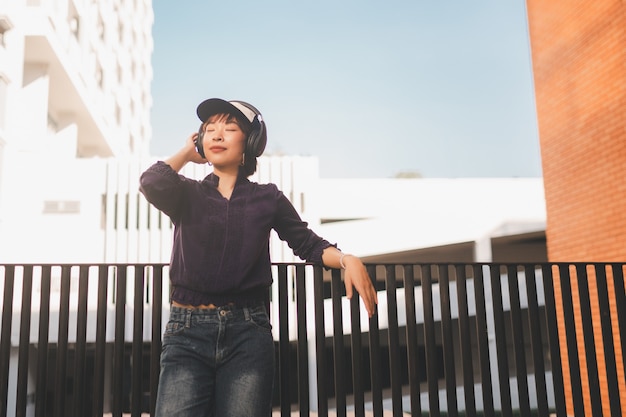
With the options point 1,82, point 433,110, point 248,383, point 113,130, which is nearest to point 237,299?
point 248,383

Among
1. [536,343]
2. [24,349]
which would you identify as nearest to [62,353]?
[24,349]

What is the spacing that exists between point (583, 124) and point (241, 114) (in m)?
6.56

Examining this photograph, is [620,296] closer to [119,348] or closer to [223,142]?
[223,142]

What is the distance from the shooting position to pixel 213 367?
205 cm

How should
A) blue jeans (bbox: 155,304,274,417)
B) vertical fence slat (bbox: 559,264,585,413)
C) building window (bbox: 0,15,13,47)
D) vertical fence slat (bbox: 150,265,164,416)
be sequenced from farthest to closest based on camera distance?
1. building window (bbox: 0,15,13,47)
2. vertical fence slat (bbox: 559,264,585,413)
3. vertical fence slat (bbox: 150,265,164,416)
4. blue jeans (bbox: 155,304,274,417)

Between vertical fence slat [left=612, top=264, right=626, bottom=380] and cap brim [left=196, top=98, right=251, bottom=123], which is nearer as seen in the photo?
cap brim [left=196, top=98, right=251, bottom=123]

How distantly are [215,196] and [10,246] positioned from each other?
70.2 feet

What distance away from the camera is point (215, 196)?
231 cm

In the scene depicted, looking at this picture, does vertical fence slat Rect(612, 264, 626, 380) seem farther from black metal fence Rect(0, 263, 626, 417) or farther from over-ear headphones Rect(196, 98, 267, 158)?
over-ear headphones Rect(196, 98, 267, 158)

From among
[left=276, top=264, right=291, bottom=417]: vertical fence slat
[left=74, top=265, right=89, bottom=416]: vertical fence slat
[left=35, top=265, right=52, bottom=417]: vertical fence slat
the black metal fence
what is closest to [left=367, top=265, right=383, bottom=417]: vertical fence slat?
the black metal fence

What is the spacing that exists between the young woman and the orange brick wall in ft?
18.3

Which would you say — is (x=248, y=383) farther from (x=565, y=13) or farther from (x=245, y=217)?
(x=565, y=13)

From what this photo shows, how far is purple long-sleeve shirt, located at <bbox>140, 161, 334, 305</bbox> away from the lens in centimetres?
213

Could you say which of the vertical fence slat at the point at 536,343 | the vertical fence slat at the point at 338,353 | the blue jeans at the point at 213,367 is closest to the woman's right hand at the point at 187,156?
the blue jeans at the point at 213,367
